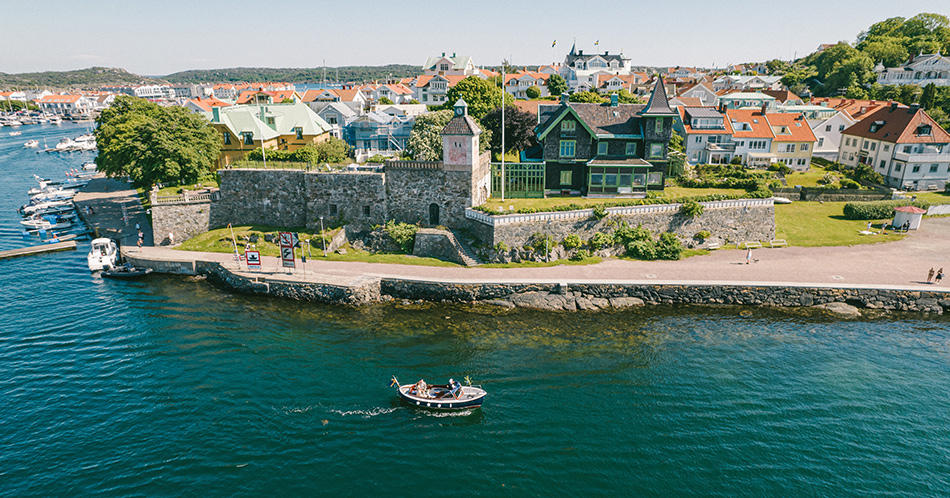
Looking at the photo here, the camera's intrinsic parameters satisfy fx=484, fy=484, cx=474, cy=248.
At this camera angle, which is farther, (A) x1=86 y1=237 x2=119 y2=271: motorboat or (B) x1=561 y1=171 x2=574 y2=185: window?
(B) x1=561 y1=171 x2=574 y2=185: window

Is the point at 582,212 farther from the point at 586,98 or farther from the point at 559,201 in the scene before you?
the point at 586,98

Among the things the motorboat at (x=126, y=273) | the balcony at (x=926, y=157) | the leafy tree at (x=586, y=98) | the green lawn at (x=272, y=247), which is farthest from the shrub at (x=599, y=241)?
the leafy tree at (x=586, y=98)

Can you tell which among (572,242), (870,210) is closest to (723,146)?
(870,210)

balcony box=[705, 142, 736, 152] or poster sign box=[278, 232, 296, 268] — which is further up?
balcony box=[705, 142, 736, 152]

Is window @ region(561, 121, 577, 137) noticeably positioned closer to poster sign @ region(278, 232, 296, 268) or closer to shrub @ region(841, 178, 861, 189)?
poster sign @ region(278, 232, 296, 268)

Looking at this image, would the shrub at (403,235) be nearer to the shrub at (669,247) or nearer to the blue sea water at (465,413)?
the blue sea water at (465,413)

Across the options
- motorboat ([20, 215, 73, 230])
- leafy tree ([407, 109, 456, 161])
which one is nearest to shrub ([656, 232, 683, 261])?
leafy tree ([407, 109, 456, 161])

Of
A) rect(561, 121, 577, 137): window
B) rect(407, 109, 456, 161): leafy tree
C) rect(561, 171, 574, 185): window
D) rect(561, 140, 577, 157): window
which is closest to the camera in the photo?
rect(561, 121, 577, 137): window
